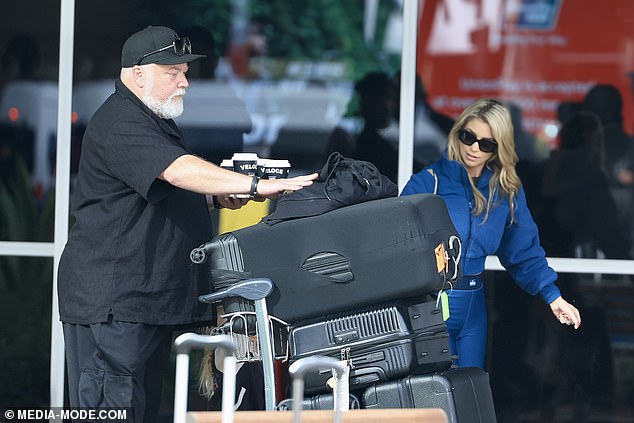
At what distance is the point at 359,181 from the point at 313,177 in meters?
0.15

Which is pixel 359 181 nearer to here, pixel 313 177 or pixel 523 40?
pixel 313 177

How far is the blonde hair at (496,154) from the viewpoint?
486cm

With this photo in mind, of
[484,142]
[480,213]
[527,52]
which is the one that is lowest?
[480,213]

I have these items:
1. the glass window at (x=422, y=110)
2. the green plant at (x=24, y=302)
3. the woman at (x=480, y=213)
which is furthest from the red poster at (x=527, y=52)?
the green plant at (x=24, y=302)

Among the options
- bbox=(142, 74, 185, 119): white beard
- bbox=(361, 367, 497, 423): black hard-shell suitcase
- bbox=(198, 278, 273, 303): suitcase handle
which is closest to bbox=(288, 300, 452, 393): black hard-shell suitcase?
bbox=(361, 367, 497, 423): black hard-shell suitcase

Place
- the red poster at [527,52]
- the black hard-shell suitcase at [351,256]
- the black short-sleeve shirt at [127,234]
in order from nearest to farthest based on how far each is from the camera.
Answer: the black hard-shell suitcase at [351,256] < the black short-sleeve shirt at [127,234] < the red poster at [527,52]

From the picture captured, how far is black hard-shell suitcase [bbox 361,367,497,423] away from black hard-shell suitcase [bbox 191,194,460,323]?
0.93 feet

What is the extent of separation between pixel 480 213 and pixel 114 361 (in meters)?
1.61

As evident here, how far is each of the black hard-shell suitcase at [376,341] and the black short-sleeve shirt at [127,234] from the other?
60cm

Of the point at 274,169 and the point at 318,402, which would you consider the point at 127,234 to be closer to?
the point at 274,169

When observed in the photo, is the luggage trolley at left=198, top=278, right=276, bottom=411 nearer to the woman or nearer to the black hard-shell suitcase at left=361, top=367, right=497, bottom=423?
the black hard-shell suitcase at left=361, top=367, right=497, bottom=423

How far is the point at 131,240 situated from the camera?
416cm

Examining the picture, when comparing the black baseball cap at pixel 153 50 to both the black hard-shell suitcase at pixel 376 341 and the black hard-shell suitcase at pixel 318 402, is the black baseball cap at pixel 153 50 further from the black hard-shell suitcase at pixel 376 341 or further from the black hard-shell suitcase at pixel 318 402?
the black hard-shell suitcase at pixel 318 402

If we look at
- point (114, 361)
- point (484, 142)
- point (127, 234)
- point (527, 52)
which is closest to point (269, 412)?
point (114, 361)
